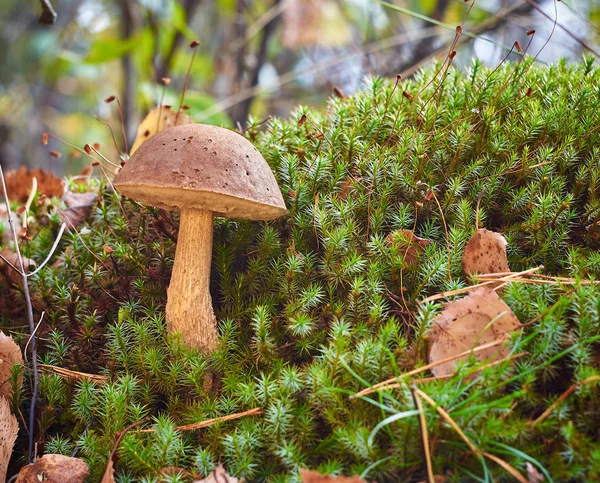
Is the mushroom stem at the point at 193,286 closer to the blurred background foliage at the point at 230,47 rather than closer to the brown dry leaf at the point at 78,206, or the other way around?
the brown dry leaf at the point at 78,206

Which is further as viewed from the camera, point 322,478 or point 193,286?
point 193,286

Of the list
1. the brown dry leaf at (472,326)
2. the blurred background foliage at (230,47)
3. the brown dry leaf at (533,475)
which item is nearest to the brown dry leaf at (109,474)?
the brown dry leaf at (472,326)

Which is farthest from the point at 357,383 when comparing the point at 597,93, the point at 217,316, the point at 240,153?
the point at 597,93

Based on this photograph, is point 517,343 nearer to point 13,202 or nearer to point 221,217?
point 221,217

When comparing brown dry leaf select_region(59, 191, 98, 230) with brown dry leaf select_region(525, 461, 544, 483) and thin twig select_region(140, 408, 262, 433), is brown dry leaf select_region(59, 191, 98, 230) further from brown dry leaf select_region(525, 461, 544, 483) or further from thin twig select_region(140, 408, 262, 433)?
brown dry leaf select_region(525, 461, 544, 483)

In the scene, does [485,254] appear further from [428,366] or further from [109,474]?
[109,474]

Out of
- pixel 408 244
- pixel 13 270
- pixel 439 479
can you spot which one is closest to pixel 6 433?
pixel 13 270
